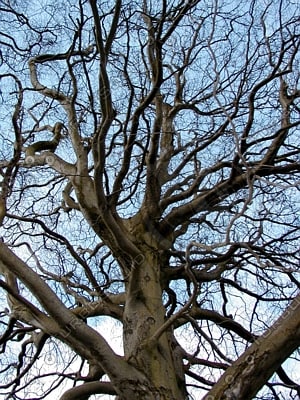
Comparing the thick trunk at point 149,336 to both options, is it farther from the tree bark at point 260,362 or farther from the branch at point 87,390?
the tree bark at point 260,362

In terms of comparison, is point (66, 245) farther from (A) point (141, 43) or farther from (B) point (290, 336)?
(B) point (290, 336)

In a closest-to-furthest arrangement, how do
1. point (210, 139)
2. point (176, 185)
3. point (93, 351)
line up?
1. point (93, 351)
2. point (210, 139)
3. point (176, 185)

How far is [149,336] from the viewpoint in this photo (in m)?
4.47

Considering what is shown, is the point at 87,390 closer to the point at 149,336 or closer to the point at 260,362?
the point at 149,336

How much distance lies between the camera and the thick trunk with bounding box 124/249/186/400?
4195 millimetres

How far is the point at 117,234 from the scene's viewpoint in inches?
179

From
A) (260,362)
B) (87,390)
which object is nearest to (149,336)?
(87,390)

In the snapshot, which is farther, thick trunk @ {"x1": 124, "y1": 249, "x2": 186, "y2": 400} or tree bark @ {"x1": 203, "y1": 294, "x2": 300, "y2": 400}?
thick trunk @ {"x1": 124, "y1": 249, "x2": 186, "y2": 400}

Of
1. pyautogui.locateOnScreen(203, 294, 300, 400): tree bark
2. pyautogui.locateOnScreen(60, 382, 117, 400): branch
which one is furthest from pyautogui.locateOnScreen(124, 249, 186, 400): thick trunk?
pyautogui.locateOnScreen(203, 294, 300, 400): tree bark

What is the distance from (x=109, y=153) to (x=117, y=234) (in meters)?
0.93

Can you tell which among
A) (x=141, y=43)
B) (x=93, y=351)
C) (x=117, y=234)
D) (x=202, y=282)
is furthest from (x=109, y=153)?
(x=93, y=351)

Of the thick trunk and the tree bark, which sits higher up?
the thick trunk

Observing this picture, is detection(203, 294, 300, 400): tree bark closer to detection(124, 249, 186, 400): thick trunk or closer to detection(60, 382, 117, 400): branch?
detection(124, 249, 186, 400): thick trunk

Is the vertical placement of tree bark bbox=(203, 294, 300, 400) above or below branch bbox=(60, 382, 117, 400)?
below
